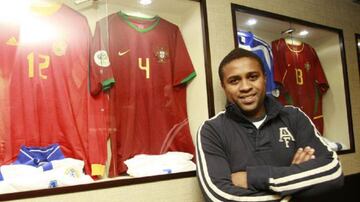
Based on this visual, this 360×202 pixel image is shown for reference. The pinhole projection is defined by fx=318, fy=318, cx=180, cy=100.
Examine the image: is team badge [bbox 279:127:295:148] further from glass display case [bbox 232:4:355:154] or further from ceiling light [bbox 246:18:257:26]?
ceiling light [bbox 246:18:257:26]

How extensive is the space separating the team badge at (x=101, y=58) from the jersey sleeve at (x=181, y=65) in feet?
1.37

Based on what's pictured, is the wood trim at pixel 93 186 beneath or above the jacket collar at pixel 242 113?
beneath

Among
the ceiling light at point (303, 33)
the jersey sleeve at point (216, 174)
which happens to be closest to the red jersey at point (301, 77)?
the ceiling light at point (303, 33)

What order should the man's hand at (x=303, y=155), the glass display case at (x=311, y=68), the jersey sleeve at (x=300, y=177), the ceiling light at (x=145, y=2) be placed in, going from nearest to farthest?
the jersey sleeve at (x=300, y=177), the man's hand at (x=303, y=155), the ceiling light at (x=145, y=2), the glass display case at (x=311, y=68)

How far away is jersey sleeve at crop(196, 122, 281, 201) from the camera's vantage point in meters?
1.20

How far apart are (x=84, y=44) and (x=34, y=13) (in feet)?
0.92

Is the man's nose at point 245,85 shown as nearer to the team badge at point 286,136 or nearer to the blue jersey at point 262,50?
the team badge at point 286,136

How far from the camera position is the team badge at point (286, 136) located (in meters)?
1.38

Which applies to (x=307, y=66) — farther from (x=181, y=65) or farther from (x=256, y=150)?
(x=256, y=150)

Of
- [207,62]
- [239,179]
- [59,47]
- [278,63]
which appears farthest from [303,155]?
[59,47]

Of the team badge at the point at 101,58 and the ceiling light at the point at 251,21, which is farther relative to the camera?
the ceiling light at the point at 251,21

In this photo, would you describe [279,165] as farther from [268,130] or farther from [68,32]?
[68,32]

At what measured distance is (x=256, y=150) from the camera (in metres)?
1.36

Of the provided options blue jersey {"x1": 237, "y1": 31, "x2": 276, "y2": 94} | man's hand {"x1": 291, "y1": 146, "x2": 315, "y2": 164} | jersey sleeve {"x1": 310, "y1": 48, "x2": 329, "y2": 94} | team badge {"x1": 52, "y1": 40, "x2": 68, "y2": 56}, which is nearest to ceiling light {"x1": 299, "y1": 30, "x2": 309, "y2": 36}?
jersey sleeve {"x1": 310, "y1": 48, "x2": 329, "y2": 94}
